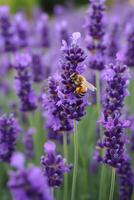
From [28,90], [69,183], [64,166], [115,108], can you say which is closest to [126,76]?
[115,108]

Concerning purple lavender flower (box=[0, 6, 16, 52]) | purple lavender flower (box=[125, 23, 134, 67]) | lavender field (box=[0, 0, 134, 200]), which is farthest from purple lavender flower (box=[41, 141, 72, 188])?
purple lavender flower (box=[0, 6, 16, 52])

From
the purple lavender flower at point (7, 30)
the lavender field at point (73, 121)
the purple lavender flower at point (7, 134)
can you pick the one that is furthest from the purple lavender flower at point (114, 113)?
the purple lavender flower at point (7, 30)

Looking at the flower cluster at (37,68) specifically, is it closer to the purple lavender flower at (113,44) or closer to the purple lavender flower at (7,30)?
the purple lavender flower at (7,30)

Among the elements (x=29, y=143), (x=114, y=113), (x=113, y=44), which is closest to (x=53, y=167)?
(x=114, y=113)

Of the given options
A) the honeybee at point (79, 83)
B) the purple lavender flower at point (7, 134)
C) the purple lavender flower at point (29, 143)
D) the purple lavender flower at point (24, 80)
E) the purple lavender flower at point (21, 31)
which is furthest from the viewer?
the purple lavender flower at point (21, 31)

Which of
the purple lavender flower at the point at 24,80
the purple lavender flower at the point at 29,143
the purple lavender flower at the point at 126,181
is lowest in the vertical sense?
the purple lavender flower at the point at 126,181

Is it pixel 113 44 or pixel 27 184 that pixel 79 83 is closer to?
pixel 27 184
